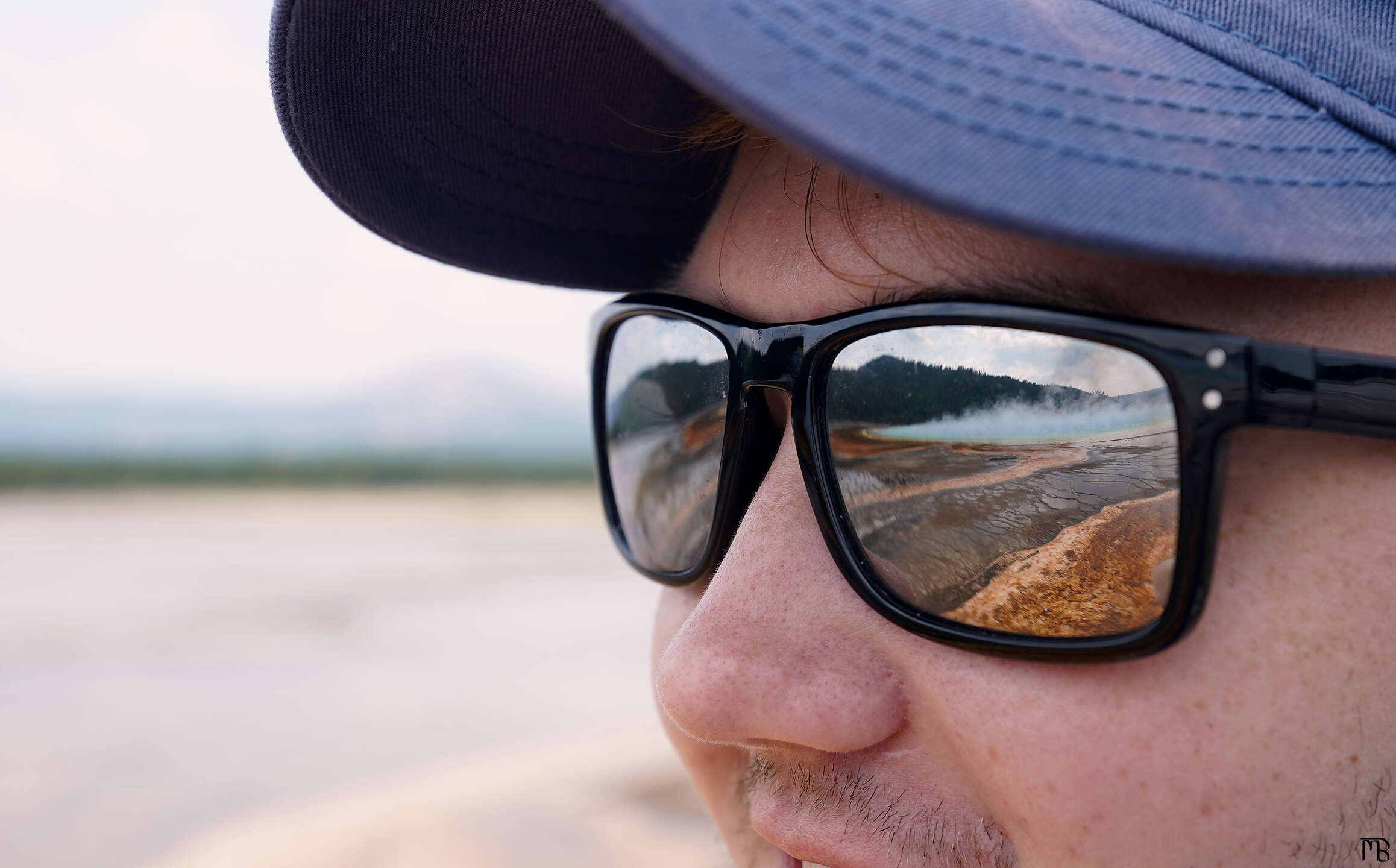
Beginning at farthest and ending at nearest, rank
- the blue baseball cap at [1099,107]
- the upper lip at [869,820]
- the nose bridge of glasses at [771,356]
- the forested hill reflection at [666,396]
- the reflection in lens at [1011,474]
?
1. the forested hill reflection at [666,396]
2. the nose bridge of glasses at [771,356]
3. the upper lip at [869,820]
4. the reflection in lens at [1011,474]
5. the blue baseball cap at [1099,107]

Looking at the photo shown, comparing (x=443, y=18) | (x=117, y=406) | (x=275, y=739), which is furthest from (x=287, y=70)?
(x=117, y=406)

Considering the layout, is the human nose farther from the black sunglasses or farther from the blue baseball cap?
the blue baseball cap

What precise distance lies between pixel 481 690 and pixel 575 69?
16.0 ft

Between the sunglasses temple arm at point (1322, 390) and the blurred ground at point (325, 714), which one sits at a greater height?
the sunglasses temple arm at point (1322, 390)

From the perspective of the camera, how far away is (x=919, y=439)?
90 centimetres

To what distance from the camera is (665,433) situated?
135 centimetres

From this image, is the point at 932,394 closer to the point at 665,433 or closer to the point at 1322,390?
the point at 1322,390

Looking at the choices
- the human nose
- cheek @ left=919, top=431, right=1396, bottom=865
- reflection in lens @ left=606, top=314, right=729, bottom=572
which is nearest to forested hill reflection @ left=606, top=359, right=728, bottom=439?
reflection in lens @ left=606, top=314, right=729, bottom=572

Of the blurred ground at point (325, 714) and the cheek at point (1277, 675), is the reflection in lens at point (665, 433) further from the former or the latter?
the blurred ground at point (325, 714)

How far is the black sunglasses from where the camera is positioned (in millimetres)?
738

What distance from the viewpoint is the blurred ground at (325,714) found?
344 centimetres

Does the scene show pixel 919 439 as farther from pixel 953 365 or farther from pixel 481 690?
pixel 481 690

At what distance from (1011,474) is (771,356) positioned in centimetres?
29

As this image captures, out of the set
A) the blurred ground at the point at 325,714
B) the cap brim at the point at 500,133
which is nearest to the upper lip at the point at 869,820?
the cap brim at the point at 500,133
